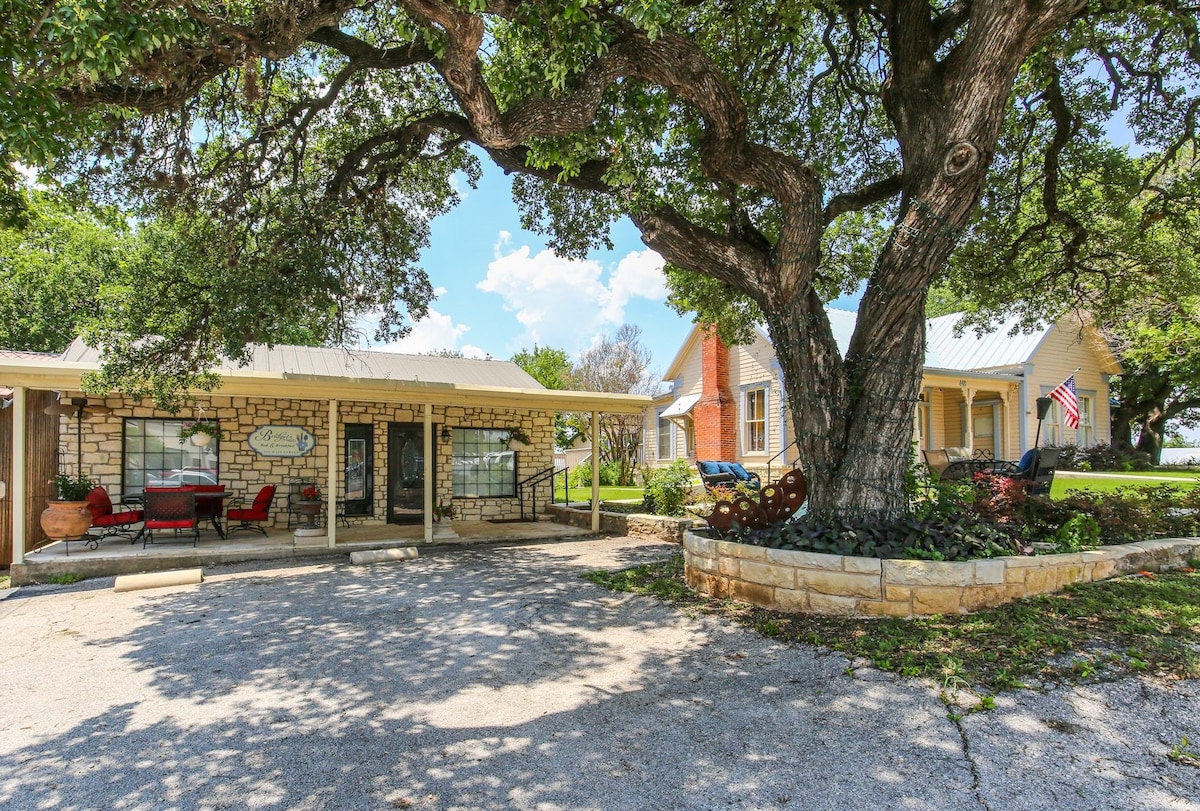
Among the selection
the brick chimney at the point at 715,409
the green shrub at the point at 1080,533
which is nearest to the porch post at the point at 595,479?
the brick chimney at the point at 715,409

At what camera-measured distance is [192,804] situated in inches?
102

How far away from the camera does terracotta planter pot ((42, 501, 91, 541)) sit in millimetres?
7961

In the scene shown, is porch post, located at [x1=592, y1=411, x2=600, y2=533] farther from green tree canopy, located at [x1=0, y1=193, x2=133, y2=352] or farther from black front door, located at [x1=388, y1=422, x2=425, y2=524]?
green tree canopy, located at [x1=0, y1=193, x2=133, y2=352]

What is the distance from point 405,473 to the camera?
11750mm

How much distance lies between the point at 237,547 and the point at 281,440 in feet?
8.79

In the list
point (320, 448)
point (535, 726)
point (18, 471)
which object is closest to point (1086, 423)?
point (320, 448)

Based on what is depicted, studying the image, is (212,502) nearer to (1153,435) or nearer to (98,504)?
(98,504)

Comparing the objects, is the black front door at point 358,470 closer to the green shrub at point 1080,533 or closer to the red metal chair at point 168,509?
the red metal chair at point 168,509

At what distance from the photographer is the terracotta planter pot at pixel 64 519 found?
7961 mm

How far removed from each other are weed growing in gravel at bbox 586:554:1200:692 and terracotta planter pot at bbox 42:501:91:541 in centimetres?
798

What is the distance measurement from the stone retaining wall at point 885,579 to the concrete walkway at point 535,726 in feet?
2.03

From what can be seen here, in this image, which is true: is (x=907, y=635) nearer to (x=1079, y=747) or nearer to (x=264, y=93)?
(x=1079, y=747)

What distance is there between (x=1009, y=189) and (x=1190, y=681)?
735 centimetres

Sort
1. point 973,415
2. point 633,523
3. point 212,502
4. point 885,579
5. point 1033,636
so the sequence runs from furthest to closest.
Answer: point 973,415 → point 633,523 → point 212,502 → point 885,579 → point 1033,636
